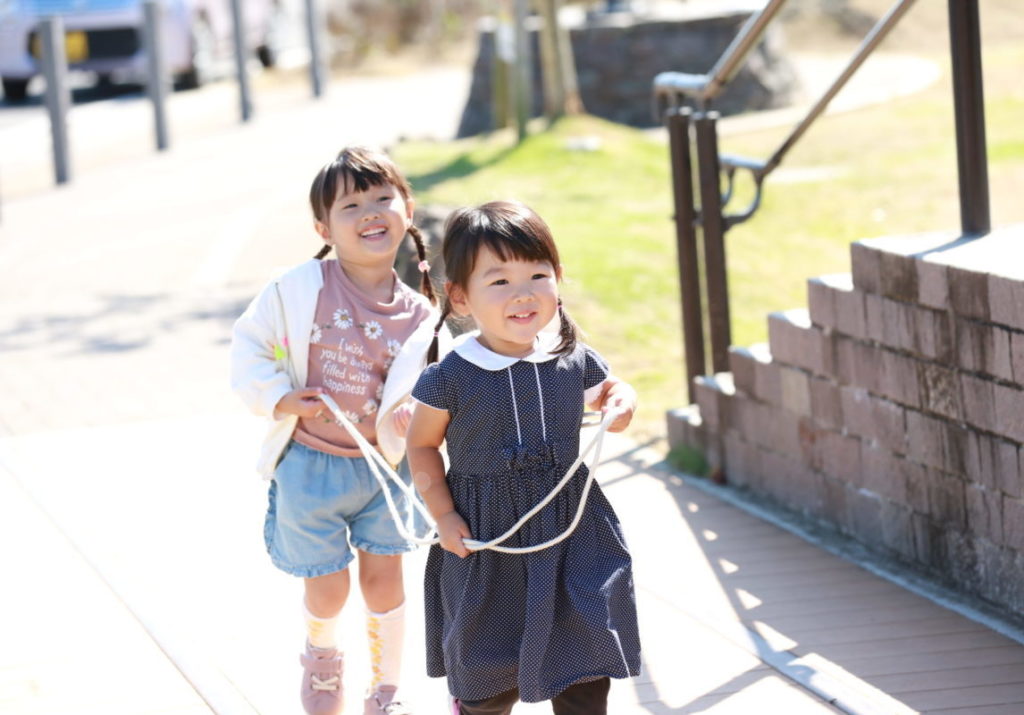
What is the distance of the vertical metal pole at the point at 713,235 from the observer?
622 cm

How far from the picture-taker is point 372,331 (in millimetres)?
3775

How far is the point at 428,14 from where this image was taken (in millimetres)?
27562

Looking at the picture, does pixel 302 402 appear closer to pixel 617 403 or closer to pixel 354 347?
pixel 354 347

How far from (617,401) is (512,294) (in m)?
0.33

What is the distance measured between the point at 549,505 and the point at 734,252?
7.40 meters

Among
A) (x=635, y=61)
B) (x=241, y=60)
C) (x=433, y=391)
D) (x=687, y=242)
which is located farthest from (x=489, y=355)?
(x=635, y=61)

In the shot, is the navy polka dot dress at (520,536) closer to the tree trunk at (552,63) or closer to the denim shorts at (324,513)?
the denim shorts at (324,513)

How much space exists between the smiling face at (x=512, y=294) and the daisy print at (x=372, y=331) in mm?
578

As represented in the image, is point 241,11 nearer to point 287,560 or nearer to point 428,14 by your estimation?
point 428,14

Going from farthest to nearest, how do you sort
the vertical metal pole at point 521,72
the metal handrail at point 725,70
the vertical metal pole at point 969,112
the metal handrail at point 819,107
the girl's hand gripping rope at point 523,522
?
the vertical metal pole at point 521,72
the metal handrail at point 725,70
the metal handrail at point 819,107
the vertical metal pole at point 969,112
the girl's hand gripping rope at point 523,522

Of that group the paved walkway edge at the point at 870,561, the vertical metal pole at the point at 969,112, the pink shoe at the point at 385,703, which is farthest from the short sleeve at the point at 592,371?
the vertical metal pole at the point at 969,112

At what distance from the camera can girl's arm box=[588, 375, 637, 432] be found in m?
3.29

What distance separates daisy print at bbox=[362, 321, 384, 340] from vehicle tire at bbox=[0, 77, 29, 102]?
52.8 feet

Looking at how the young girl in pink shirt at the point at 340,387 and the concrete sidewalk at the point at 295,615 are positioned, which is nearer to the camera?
the young girl in pink shirt at the point at 340,387
